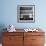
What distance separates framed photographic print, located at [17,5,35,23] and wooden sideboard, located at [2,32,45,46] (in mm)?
644

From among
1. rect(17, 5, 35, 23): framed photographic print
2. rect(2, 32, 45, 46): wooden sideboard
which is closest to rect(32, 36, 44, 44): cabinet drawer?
rect(2, 32, 45, 46): wooden sideboard

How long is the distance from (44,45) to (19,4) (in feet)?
5.05

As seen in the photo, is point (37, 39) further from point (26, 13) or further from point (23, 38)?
point (26, 13)

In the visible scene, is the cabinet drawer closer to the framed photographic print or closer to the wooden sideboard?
the wooden sideboard

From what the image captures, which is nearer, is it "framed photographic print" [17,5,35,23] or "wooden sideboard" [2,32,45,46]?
"wooden sideboard" [2,32,45,46]

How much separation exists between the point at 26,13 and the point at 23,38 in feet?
3.01

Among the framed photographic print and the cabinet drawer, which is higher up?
the framed photographic print

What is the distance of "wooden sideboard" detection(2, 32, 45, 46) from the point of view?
367 centimetres

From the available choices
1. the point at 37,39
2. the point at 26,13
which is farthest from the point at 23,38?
the point at 26,13

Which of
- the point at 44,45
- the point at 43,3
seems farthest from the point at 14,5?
the point at 44,45

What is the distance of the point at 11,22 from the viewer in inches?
165

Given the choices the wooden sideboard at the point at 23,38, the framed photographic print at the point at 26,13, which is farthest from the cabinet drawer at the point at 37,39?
the framed photographic print at the point at 26,13

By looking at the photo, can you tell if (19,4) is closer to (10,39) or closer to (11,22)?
(11,22)

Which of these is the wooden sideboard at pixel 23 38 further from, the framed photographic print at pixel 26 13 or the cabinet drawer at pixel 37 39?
the framed photographic print at pixel 26 13
